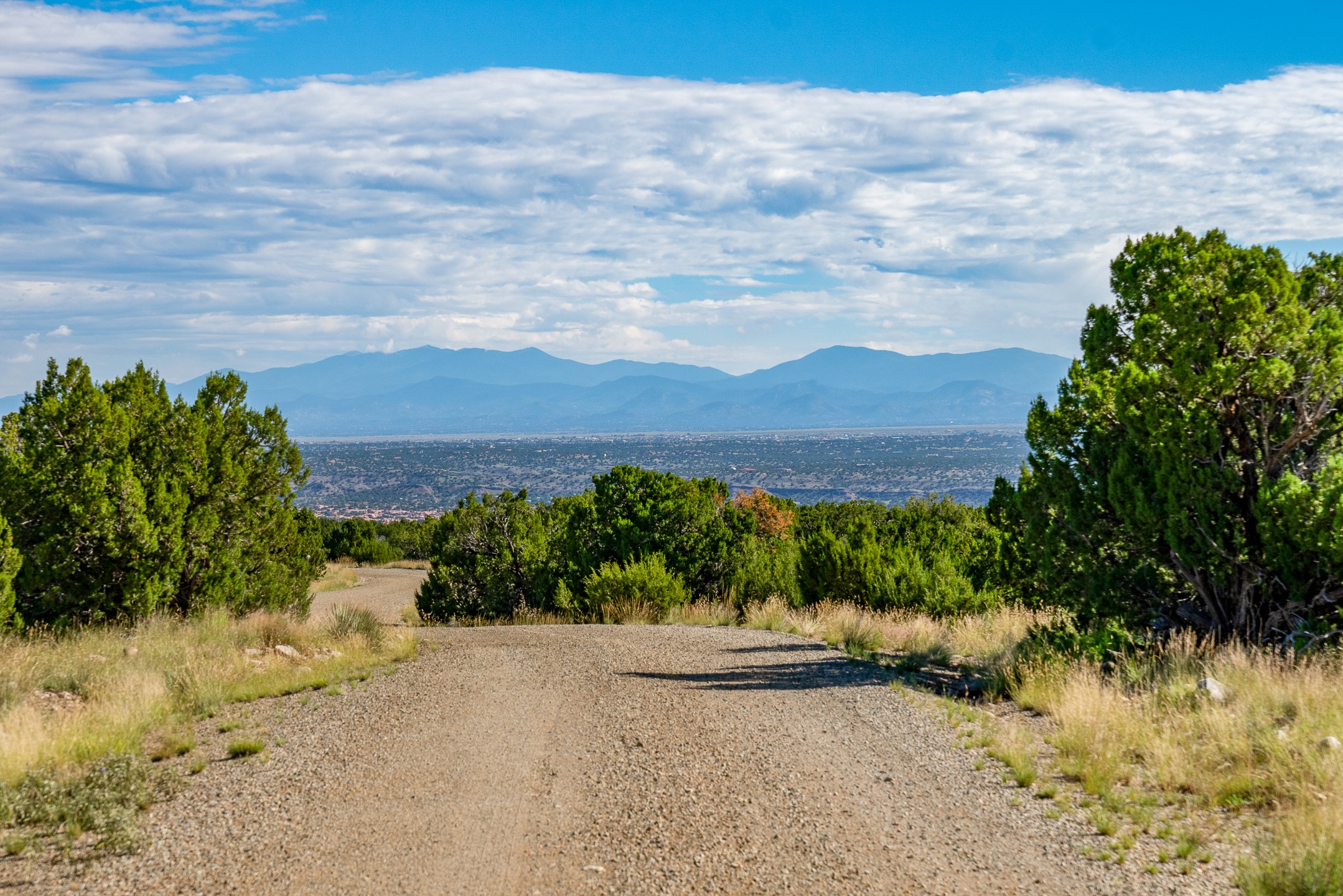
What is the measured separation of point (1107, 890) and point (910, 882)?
0.99 metres

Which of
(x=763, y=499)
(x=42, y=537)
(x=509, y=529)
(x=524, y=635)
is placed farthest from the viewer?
(x=763, y=499)

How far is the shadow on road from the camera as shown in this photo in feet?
30.9

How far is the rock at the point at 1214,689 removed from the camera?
6.95 metres

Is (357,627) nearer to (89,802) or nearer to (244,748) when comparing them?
(244,748)

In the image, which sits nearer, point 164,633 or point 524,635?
point 164,633

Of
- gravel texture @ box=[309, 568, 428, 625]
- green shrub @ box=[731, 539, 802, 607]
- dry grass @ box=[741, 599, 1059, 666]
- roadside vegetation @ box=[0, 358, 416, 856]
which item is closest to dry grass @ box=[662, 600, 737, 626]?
dry grass @ box=[741, 599, 1059, 666]

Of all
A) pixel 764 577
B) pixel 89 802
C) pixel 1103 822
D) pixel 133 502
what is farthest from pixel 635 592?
pixel 1103 822

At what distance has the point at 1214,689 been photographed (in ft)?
23.1

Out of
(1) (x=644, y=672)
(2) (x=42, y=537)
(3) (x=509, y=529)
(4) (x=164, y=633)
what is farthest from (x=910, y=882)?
(3) (x=509, y=529)

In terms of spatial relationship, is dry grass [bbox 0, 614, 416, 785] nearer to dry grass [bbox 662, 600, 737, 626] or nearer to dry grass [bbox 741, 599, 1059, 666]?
dry grass [bbox 662, 600, 737, 626]

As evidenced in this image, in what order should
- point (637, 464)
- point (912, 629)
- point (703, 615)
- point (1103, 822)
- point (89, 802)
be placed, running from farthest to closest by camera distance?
point (637, 464), point (703, 615), point (912, 629), point (89, 802), point (1103, 822)

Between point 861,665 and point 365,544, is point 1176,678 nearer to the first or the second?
point 861,665

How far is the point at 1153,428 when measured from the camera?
347 inches

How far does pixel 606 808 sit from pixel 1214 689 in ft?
16.4
